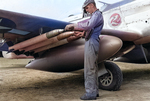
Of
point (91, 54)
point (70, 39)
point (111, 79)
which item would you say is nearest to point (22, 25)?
point (70, 39)

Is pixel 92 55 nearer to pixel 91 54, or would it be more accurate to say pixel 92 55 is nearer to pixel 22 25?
pixel 91 54

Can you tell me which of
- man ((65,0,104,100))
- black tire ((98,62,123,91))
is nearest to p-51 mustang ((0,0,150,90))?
black tire ((98,62,123,91))

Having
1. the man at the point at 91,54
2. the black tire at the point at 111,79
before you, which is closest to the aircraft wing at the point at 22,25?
the man at the point at 91,54

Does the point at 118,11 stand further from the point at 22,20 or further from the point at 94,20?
the point at 22,20

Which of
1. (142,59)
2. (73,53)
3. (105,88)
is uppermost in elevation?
(73,53)

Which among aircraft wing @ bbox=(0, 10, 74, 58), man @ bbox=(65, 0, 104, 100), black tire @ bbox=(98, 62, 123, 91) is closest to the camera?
man @ bbox=(65, 0, 104, 100)

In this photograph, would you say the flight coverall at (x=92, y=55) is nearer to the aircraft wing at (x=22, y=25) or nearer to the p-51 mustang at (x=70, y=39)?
the p-51 mustang at (x=70, y=39)

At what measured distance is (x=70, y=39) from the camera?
10.4 feet

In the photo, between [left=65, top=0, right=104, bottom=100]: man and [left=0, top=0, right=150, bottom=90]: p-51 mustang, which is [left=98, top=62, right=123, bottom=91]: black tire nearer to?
[left=0, top=0, right=150, bottom=90]: p-51 mustang

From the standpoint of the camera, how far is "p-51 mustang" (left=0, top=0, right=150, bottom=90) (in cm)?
296

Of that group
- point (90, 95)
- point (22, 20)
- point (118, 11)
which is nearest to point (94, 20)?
Answer: point (90, 95)

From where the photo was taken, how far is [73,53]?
127 inches

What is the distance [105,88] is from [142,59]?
208cm

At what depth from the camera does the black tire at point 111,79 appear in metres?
3.13
